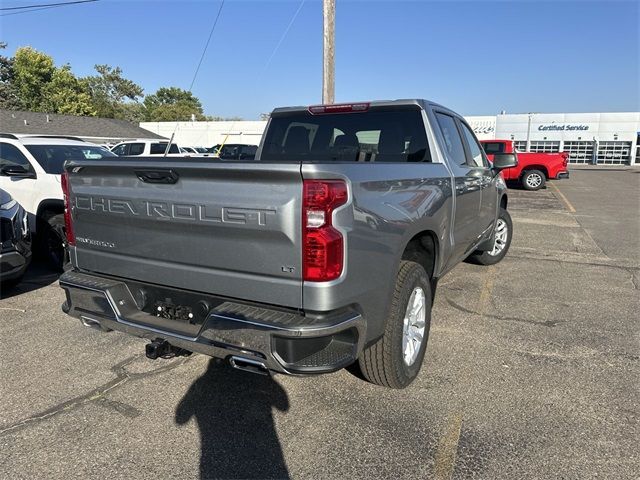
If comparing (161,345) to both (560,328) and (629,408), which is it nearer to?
(629,408)

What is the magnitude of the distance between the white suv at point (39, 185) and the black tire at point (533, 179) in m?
18.1

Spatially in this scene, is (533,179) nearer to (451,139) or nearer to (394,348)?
(451,139)

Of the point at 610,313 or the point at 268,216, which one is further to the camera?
the point at 610,313

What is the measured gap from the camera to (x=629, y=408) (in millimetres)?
3051

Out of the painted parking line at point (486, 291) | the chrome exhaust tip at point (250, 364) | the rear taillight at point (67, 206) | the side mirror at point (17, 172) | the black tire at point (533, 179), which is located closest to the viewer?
the chrome exhaust tip at point (250, 364)

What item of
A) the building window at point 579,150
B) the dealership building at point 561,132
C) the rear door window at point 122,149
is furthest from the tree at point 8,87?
the building window at point 579,150

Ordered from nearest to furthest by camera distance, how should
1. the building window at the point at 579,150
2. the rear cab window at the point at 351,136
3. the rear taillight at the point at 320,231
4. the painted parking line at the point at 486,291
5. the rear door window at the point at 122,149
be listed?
the rear taillight at the point at 320,231 < the rear cab window at the point at 351,136 < the painted parking line at the point at 486,291 < the rear door window at the point at 122,149 < the building window at the point at 579,150

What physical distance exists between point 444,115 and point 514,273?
3000mm

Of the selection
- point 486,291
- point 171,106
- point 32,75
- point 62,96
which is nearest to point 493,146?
point 486,291

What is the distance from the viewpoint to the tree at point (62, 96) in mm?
53594

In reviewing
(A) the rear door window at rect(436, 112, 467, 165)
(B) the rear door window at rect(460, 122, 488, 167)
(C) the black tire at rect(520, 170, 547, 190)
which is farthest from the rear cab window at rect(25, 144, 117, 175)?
(C) the black tire at rect(520, 170, 547, 190)

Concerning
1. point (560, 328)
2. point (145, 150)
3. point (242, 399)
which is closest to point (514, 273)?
point (560, 328)

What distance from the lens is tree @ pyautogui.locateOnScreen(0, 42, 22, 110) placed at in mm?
56625

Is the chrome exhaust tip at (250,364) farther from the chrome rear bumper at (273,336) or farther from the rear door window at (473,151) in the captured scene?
the rear door window at (473,151)
